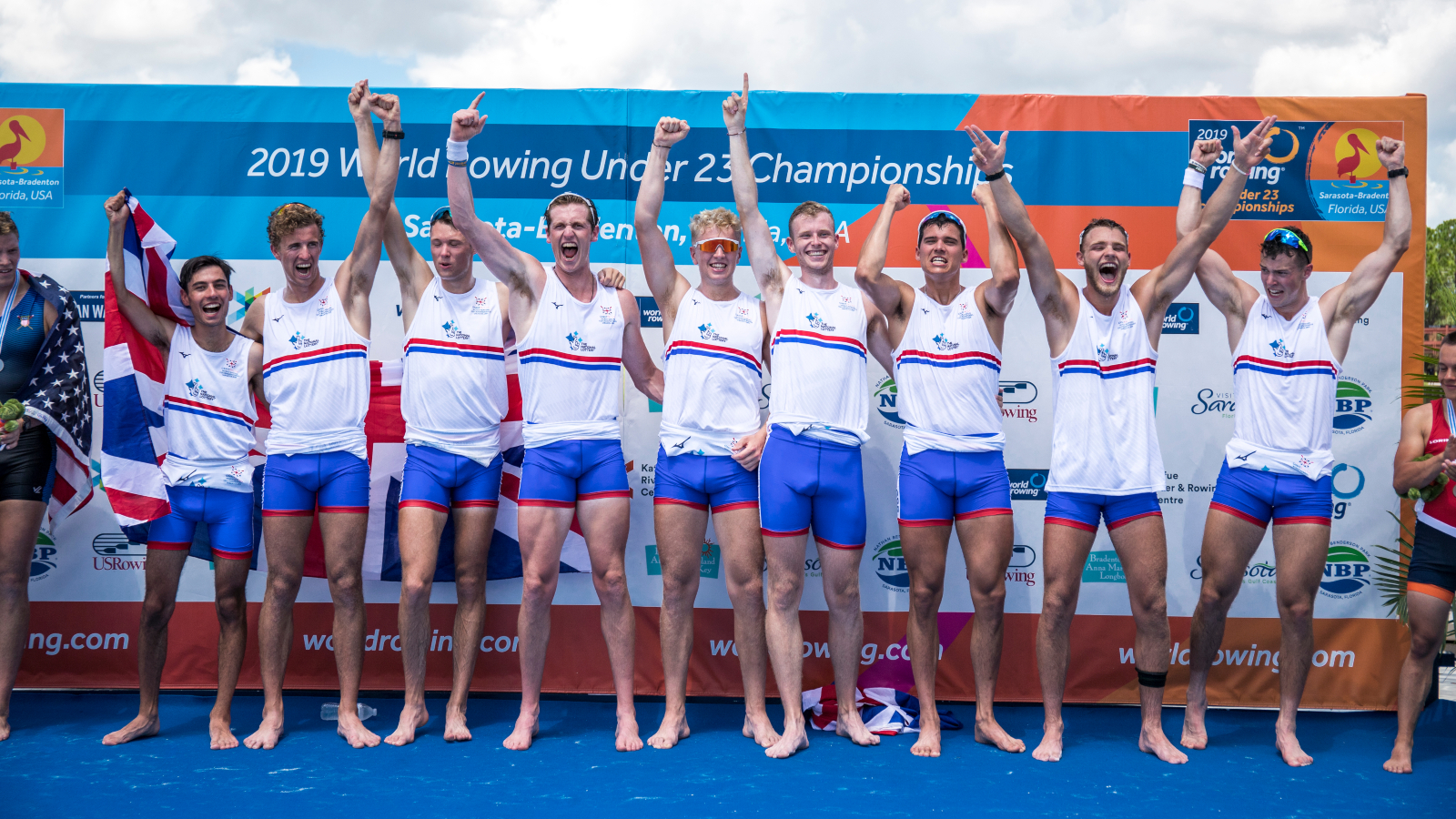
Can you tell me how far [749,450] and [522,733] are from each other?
1756 mm

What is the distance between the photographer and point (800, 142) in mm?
5801

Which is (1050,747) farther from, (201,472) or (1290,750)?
(201,472)

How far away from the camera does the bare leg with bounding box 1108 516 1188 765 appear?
470 cm

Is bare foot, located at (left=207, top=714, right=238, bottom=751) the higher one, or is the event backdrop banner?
the event backdrop banner

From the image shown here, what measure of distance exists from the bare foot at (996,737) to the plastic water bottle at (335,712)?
318 centimetres

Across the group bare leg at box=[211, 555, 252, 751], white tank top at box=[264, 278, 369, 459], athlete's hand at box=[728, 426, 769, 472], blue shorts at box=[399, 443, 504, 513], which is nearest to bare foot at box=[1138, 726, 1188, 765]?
athlete's hand at box=[728, 426, 769, 472]

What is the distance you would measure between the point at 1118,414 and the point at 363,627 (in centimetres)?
391

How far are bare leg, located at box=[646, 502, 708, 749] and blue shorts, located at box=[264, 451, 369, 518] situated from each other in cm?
153

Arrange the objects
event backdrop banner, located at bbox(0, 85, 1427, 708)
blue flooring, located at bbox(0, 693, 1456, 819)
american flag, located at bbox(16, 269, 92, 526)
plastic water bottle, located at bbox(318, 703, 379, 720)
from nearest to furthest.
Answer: blue flooring, located at bbox(0, 693, 1456, 819)
american flag, located at bbox(16, 269, 92, 526)
plastic water bottle, located at bbox(318, 703, 379, 720)
event backdrop banner, located at bbox(0, 85, 1427, 708)

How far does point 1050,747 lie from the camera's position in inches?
184

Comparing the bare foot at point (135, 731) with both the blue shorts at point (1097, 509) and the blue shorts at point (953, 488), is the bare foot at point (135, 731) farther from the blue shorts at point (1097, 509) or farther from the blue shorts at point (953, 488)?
the blue shorts at point (1097, 509)

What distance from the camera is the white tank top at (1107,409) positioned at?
4730mm

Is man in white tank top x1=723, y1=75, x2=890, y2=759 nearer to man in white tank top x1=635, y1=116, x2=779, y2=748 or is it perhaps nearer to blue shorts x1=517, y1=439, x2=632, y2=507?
man in white tank top x1=635, y1=116, x2=779, y2=748

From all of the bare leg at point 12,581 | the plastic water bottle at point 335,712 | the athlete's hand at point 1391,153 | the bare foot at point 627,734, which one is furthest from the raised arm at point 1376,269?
the bare leg at point 12,581
